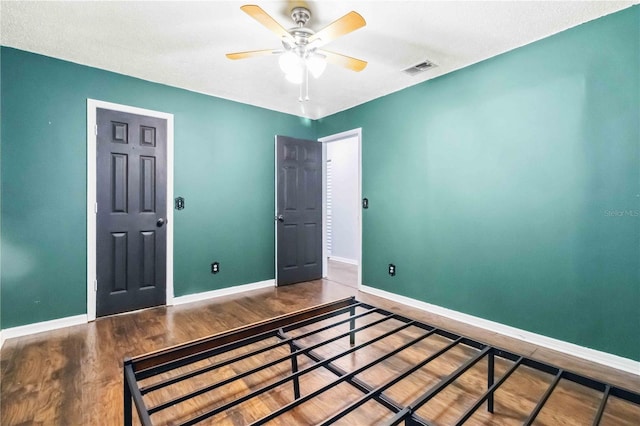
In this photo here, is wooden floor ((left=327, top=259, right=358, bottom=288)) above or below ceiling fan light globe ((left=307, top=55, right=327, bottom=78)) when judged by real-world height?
below

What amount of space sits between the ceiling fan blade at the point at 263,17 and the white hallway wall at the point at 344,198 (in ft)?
13.0

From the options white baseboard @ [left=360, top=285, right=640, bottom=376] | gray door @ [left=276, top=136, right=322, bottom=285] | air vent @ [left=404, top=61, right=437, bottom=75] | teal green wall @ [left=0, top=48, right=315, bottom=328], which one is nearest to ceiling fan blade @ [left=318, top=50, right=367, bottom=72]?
air vent @ [left=404, top=61, right=437, bottom=75]

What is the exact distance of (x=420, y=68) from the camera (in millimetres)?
2994

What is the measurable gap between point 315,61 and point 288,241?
2.62 metres

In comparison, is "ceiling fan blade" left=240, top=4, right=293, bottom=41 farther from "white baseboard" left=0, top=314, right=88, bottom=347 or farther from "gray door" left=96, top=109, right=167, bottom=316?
"white baseboard" left=0, top=314, right=88, bottom=347

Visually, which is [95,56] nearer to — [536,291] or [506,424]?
[506,424]

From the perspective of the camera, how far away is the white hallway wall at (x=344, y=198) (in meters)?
5.99

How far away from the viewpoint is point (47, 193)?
2768mm

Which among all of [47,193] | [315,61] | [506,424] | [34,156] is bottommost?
[506,424]

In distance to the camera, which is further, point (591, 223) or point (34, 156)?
point (34, 156)

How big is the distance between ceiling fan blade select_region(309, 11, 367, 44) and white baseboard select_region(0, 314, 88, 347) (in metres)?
3.21

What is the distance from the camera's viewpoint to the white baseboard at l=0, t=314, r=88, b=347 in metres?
2.59

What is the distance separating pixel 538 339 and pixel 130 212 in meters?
3.95

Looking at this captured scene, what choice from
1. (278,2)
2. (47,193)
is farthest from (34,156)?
(278,2)
